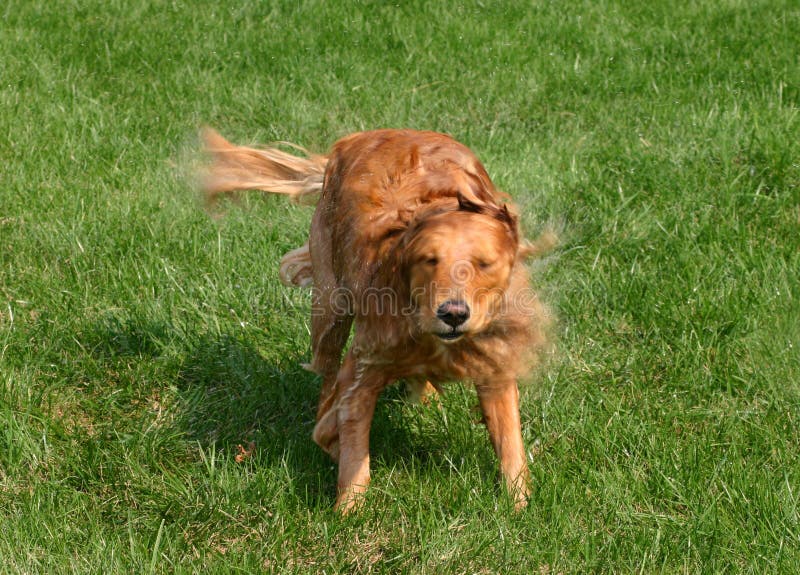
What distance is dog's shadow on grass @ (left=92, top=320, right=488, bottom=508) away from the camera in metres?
3.94

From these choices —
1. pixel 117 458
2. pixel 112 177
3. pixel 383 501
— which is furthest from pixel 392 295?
pixel 112 177

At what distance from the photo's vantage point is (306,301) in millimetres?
4879

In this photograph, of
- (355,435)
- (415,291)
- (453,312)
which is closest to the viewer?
(453,312)

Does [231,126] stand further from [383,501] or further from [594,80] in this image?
[383,501]

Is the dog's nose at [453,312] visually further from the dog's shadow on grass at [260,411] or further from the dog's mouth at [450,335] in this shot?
the dog's shadow on grass at [260,411]

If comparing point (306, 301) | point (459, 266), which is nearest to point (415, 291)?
point (459, 266)

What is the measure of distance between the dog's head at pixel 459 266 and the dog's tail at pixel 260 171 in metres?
1.50

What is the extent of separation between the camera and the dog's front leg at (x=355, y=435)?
11.9 feet

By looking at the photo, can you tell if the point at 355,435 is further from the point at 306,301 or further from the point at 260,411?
the point at 306,301

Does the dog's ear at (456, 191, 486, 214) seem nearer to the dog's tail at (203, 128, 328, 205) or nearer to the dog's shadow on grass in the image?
the dog's shadow on grass

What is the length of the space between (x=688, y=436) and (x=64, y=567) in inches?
89.5

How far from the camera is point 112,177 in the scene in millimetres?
5953

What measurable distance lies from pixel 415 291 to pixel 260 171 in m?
1.86

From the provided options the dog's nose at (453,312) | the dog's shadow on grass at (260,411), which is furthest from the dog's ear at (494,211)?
the dog's shadow on grass at (260,411)
